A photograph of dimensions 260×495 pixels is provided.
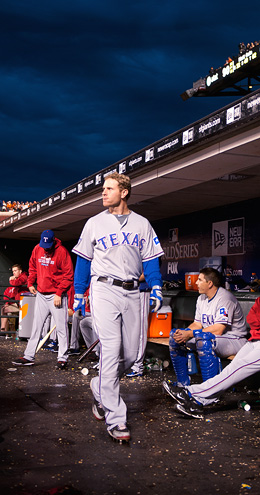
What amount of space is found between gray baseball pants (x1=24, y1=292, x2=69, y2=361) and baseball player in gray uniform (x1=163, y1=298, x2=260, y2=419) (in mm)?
3162

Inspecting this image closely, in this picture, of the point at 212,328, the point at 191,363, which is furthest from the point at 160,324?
the point at 212,328

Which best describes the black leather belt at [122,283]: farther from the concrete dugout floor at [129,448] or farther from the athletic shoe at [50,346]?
the athletic shoe at [50,346]

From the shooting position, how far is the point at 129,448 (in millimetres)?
3941

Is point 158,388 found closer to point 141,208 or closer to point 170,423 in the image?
point 170,423

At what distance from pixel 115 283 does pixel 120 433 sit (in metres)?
1.08

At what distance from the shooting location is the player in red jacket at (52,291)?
7.86 meters

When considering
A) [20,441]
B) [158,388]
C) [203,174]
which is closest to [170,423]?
[20,441]

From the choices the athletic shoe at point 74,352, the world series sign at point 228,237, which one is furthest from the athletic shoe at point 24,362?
the world series sign at point 228,237

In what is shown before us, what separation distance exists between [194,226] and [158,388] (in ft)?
18.6

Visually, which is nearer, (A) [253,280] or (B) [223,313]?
(B) [223,313]

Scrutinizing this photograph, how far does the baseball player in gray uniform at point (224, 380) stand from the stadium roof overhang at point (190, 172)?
6.23 feet

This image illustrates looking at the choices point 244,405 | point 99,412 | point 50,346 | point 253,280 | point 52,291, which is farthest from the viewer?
point 50,346

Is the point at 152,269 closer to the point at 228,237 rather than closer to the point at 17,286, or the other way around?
the point at 228,237

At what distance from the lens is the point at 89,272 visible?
479cm
